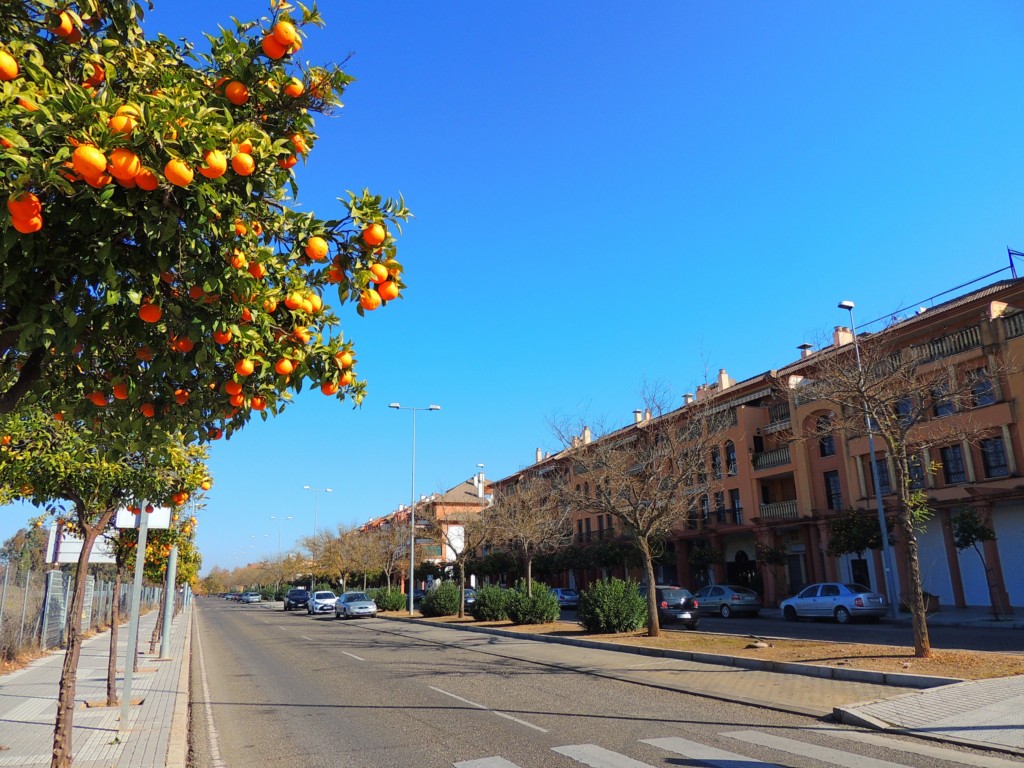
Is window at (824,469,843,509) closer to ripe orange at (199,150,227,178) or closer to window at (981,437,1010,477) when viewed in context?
window at (981,437,1010,477)

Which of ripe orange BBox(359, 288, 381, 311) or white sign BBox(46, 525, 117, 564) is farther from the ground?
ripe orange BBox(359, 288, 381, 311)

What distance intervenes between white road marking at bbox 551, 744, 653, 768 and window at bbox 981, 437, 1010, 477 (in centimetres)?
2525

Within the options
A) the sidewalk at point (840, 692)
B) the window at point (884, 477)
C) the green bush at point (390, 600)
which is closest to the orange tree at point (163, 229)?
the sidewalk at point (840, 692)

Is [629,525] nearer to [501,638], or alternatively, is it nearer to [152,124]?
[501,638]

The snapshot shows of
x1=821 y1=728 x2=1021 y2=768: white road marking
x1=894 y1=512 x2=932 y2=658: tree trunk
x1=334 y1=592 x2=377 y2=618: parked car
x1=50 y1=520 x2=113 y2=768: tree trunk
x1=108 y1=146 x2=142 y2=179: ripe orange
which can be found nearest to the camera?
x1=108 y1=146 x2=142 y2=179: ripe orange

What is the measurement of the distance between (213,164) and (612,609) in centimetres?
1942

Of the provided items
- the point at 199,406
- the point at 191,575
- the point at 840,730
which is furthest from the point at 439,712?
the point at 191,575

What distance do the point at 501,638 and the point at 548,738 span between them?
1487 cm

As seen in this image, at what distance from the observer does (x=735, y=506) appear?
39.4 metres

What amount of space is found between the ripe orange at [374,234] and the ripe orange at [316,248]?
0.23 m

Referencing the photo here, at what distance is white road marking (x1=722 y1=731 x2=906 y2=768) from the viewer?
6547mm

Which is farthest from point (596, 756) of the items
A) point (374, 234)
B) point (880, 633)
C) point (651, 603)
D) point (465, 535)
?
point (465, 535)

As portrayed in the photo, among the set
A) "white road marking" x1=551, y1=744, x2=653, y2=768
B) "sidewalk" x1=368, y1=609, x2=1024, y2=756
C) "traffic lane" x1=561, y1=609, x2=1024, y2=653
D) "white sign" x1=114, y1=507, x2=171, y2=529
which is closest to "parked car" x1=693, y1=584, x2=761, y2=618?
"traffic lane" x1=561, y1=609, x2=1024, y2=653

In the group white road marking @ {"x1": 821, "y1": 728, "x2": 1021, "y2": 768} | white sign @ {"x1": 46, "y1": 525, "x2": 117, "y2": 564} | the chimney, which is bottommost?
white road marking @ {"x1": 821, "y1": 728, "x2": 1021, "y2": 768}
